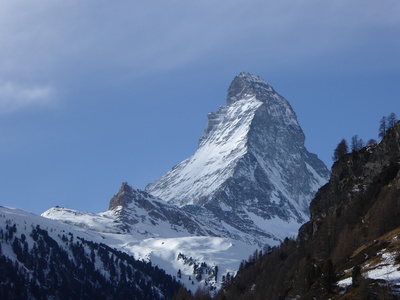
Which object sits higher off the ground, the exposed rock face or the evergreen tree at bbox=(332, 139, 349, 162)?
the evergreen tree at bbox=(332, 139, 349, 162)

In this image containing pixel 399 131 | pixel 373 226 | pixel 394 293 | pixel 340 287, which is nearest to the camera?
pixel 394 293

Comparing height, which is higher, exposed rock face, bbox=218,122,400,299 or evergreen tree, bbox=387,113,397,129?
evergreen tree, bbox=387,113,397,129

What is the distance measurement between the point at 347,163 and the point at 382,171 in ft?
48.3

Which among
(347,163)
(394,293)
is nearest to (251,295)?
(347,163)

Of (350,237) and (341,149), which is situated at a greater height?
(341,149)

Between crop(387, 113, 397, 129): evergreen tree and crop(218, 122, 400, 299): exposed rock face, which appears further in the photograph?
crop(387, 113, 397, 129): evergreen tree

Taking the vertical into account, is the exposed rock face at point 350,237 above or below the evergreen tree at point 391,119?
below

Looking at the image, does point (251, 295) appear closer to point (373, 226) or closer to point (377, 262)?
point (373, 226)

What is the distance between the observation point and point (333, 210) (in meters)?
115

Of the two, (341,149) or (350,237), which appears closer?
(350,237)

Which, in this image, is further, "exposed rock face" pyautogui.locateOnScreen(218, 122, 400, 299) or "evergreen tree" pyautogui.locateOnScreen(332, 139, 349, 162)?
"evergreen tree" pyautogui.locateOnScreen(332, 139, 349, 162)

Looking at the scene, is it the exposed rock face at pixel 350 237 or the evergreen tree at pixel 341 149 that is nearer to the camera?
the exposed rock face at pixel 350 237

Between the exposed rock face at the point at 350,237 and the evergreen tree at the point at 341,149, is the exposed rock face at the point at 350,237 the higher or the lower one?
the lower one

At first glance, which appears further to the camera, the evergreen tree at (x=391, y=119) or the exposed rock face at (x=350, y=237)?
the evergreen tree at (x=391, y=119)
